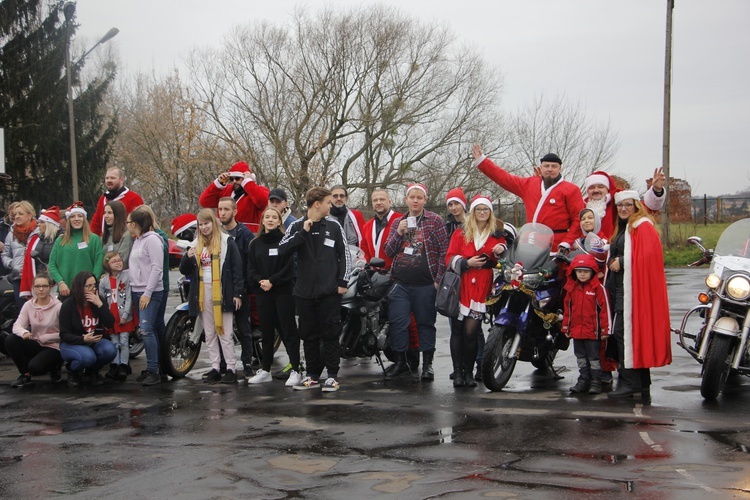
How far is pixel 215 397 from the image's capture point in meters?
8.39

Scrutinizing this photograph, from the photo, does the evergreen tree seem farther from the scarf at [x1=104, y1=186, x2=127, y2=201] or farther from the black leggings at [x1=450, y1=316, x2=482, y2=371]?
the black leggings at [x1=450, y1=316, x2=482, y2=371]

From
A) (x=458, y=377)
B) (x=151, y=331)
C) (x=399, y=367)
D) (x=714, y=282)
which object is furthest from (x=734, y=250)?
(x=151, y=331)

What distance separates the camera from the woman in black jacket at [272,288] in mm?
9031

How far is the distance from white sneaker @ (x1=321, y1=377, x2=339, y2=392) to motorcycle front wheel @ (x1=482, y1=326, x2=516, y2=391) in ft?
4.89

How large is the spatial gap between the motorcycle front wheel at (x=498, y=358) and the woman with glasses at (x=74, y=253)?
474 cm

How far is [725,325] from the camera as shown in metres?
7.30

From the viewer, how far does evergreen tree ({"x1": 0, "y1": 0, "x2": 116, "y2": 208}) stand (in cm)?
Result: 3641

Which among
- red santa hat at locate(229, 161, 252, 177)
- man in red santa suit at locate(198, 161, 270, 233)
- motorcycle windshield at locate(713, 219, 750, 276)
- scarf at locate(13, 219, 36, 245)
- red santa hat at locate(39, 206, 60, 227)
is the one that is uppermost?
red santa hat at locate(229, 161, 252, 177)

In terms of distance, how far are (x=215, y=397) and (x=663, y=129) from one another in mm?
20546

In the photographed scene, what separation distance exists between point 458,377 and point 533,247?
149 centimetres

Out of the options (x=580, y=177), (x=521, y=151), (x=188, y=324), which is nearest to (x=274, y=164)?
(x=521, y=151)

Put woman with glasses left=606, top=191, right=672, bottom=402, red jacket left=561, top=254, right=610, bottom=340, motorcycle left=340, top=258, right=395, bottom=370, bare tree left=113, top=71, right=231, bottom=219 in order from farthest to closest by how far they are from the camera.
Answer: bare tree left=113, top=71, right=231, bottom=219
motorcycle left=340, top=258, right=395, bottom=370
red jacket left=561, top=254, right=610, bottom=340
woman with glasses left=606, top=191, right=672, bottom=402

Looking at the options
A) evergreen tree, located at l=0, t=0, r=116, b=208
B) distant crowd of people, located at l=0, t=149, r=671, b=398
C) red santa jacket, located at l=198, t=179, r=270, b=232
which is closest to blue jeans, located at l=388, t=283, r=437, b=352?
distant crowd of people, located at l=0, t=149, r=671, b=398

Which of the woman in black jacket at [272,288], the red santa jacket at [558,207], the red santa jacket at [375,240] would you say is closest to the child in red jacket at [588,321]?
the red santa jacket at [558,207]
